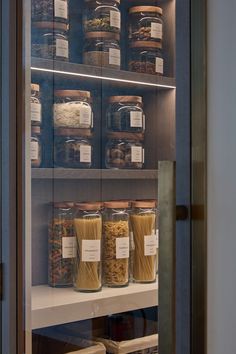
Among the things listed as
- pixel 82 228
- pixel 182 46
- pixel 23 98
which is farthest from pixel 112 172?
pixel 182 46

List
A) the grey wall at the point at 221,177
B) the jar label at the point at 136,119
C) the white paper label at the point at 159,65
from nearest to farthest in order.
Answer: the grey wall at the point at 221,177
the white paper label at the point at 159,65
the jar label at the point at 136,119

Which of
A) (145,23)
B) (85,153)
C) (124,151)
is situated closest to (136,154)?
(124,151)

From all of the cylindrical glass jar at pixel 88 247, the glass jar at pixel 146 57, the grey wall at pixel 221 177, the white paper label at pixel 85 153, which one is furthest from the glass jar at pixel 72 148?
the grey wall at pixel 221 177

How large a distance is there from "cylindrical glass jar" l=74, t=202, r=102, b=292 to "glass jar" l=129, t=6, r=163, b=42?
39cm

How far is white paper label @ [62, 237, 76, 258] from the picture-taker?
145 cm

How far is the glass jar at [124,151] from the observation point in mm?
1286

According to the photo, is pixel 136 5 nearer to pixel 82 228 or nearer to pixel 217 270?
pixel 82 228

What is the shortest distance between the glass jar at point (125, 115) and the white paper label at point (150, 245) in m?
0.23

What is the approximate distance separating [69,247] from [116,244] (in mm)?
135

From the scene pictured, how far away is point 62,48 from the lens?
1450 millimetres

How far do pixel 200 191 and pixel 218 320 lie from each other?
0.20 metres

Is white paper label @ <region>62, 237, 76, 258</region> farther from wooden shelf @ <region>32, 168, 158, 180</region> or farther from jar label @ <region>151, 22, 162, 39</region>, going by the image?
jar label @ <region>151, 22, 162, 39</region>

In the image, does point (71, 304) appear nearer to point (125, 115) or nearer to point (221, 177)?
point (125, 115)

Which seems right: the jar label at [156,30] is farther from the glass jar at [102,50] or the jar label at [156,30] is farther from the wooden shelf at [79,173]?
the wooden shelf at [79,173]
